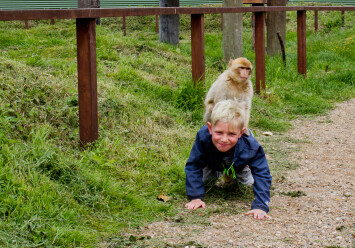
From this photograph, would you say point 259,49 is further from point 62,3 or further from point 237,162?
point 62,3

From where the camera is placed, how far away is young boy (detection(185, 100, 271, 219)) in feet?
10.9

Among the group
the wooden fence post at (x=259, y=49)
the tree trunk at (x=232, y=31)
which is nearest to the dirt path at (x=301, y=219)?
the wooden fence post at (x=259, y=49)

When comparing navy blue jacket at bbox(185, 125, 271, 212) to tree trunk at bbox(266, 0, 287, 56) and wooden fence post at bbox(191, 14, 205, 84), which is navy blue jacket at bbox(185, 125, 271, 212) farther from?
tree trunk at bbox(266, 0, 287, 56)

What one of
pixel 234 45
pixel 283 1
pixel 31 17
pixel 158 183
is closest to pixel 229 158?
pixel 158 183

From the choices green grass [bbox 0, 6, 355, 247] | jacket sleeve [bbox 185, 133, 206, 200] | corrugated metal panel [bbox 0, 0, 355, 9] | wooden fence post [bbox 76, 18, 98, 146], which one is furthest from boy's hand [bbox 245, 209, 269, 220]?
corrugated metal panel [bbox 0, 0, 355, 9]

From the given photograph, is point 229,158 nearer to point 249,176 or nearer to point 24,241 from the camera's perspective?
point 249,176

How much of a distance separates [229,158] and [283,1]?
721 cm

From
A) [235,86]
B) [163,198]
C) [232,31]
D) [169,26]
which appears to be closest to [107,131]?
[163,198]

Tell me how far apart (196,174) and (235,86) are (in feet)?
5.20

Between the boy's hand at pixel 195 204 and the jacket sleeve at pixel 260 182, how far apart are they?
1.15 ft

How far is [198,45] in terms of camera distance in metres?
5.80

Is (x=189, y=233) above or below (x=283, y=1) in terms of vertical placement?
below

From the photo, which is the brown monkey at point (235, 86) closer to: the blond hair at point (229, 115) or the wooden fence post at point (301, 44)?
the blond hair at point (229, 115)

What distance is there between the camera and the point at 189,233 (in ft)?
9.91
